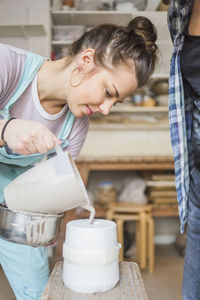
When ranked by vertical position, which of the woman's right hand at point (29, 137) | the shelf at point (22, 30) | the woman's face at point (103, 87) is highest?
the shelf at point (22, 30)

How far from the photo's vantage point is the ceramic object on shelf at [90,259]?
2.31ft

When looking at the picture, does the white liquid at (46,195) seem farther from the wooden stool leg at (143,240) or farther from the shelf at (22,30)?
the shelf at (22,30)

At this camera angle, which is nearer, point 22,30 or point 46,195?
point 46,195

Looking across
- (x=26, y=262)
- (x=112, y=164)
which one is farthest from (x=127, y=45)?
(x=112, y=164)

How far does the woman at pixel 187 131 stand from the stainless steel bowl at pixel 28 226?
354 mm

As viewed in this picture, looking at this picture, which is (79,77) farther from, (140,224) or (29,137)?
(140,224)

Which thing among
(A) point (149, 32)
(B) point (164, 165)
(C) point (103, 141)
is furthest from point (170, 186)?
(A) point (149, 32)

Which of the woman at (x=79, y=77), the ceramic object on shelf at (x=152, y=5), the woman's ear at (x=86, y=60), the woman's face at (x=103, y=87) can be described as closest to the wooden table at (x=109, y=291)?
the woman at (x=79, y=77)

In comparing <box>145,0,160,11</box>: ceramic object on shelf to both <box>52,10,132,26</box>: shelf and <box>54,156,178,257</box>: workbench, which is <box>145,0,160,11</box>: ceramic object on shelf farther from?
<box>54,156,178,257</box>: workbench

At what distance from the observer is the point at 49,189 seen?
2.22 feet

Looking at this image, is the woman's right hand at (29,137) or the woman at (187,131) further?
the woman at (187,131)

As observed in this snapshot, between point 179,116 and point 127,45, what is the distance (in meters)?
0.23

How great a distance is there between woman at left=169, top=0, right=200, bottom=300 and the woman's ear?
21cm

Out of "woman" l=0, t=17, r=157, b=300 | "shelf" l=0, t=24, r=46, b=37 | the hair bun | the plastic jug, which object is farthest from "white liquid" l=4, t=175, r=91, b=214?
"shelf" l=0, t=24, r=46, b=37
